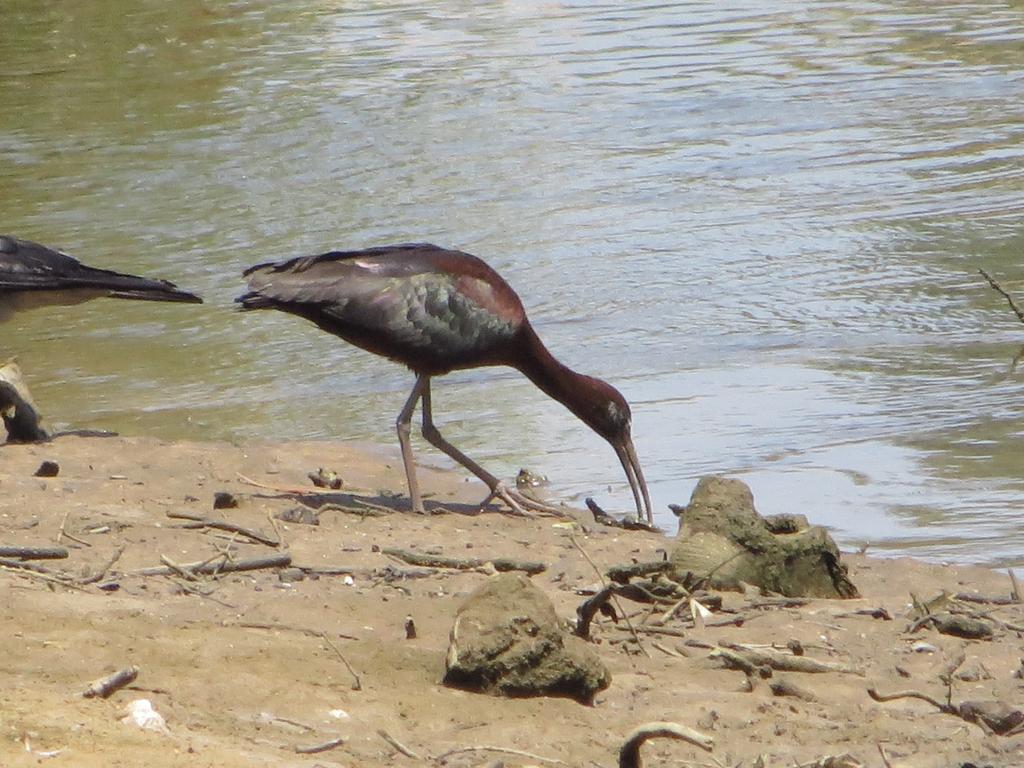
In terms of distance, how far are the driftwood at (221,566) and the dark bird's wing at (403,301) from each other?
1625 mm

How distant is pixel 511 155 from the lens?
13906 millimetres

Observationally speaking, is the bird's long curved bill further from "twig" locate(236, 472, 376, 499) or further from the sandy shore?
"twig" locate(236, 472, 376, 499)

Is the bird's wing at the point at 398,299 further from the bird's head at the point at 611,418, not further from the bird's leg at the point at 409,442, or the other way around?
the bird's head at the point at 611,418

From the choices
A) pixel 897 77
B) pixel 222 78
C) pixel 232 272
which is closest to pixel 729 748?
pixel 232 272

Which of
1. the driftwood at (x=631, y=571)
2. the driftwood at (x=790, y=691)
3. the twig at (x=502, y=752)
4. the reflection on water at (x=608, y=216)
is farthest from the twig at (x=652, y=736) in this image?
the reflection on water at (x=608, y=216)

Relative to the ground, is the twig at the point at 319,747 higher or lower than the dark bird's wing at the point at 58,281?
higher

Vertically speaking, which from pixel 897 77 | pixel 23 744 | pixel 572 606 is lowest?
pixel 897 77

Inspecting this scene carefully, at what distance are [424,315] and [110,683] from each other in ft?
10.4

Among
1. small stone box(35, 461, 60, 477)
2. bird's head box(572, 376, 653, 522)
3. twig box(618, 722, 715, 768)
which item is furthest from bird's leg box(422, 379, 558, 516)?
twig box(618, 722, 715, 768)

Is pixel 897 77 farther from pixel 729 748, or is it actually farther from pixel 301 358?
pixel 729 748

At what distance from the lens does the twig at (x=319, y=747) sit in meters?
3.79

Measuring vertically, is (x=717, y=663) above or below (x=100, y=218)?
above

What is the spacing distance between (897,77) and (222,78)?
21.6 feet

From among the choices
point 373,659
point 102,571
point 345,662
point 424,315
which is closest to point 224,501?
point 424,315
